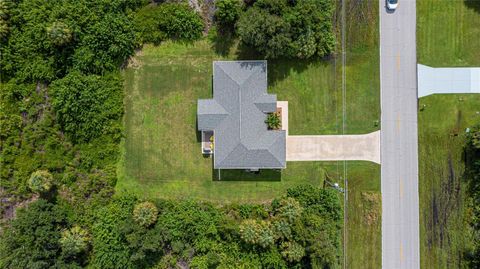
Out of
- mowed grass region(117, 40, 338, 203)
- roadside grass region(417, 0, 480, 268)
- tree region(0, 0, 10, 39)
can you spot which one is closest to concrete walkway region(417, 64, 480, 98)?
roadside grass region(417, 0, 480, 268)

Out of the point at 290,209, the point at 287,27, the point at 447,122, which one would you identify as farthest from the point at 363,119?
the point at 287,27

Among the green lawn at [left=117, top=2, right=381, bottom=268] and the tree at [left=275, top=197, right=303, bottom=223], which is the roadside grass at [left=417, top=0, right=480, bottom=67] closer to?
the green lawn at [left=117, top=2, right=381, bottom=268]

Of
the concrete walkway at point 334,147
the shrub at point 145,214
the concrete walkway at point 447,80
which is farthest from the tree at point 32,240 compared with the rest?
the concrete walkway at point 447,80

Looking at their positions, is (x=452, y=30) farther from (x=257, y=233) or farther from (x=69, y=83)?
(x=69, y=83)

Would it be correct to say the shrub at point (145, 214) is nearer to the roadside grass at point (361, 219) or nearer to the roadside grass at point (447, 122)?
the roadside grass at point (361, 219)

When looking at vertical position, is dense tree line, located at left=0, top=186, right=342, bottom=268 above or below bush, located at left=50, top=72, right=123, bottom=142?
below

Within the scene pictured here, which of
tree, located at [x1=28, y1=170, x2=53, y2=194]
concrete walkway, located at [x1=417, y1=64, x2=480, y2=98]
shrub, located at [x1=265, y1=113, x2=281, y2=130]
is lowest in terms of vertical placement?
tree, located at [x1=28, y1=170, x2=53, y2=194]

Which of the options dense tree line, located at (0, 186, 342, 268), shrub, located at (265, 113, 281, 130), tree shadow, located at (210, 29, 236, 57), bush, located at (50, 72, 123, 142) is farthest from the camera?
tree shadow, located at (210, 29, 236, 57)
